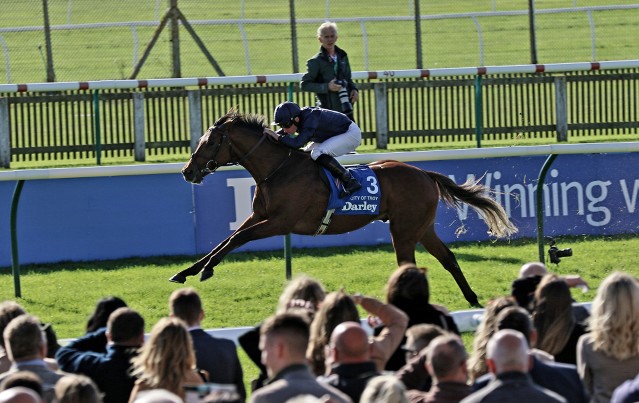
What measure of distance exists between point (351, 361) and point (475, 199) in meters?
7.40

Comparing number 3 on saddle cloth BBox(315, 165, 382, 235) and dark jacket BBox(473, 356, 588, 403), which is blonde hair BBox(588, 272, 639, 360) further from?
number 3 on saddle cloth BBox(315, 165, 382, 235)

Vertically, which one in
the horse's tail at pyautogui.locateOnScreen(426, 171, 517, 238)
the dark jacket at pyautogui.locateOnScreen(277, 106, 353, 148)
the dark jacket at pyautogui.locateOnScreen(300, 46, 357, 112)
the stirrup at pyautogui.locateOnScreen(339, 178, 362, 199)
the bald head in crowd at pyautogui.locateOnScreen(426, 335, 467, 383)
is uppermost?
the dark jacket at pyautogui.locateOnScreen(300, 46, 357, 112)

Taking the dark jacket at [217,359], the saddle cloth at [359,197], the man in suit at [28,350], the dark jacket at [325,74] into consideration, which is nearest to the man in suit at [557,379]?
the dark jacket at [217,359]

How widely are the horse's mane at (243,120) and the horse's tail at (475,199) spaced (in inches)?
67.0

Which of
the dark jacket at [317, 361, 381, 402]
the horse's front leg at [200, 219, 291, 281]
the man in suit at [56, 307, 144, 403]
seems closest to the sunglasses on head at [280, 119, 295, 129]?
the horse's front leg at [200, 219, 291, 281]

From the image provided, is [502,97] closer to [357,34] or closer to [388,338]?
[357,34]

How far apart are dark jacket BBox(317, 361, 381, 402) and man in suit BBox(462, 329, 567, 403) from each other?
1.75 ft

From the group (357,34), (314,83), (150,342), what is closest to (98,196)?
(314,83)

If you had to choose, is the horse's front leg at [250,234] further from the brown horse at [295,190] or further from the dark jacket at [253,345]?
the dark jacket at [253,345]

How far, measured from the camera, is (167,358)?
585 centimetres

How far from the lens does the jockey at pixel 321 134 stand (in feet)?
40.1

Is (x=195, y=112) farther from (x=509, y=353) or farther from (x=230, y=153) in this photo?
(x=509, y=353)

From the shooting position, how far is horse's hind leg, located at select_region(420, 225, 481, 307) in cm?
1196

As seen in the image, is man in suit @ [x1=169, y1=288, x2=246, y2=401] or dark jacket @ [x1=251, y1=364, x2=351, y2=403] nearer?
dark jacket @ [x1=251, y1=364, x2=351, y2=403]
